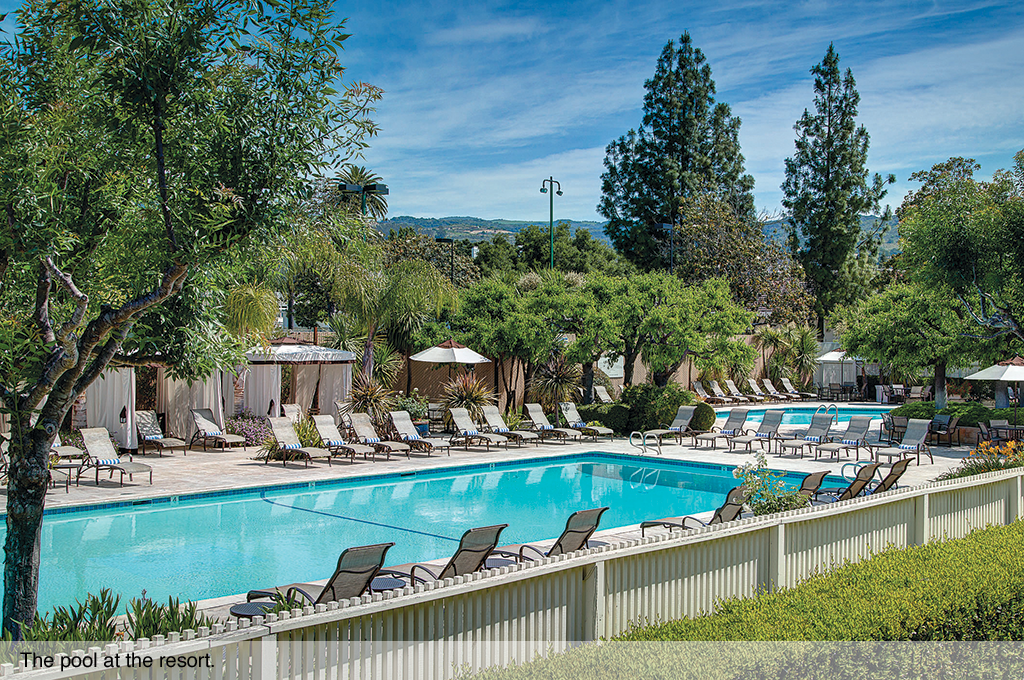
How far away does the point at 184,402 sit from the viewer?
733 inches

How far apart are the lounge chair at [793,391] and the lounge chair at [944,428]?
50.4ft

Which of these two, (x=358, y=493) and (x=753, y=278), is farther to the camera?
(x=753, y=278)

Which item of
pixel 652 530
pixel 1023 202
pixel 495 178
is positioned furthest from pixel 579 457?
pixel 495 178

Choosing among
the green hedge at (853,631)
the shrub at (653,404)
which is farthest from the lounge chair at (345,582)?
the shrub at (653,404)

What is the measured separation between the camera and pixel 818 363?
36375 millimetres

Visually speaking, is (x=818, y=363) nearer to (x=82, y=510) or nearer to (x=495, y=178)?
(x=495, y=178)

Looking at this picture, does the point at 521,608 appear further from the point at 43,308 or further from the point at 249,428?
the point at 249,428

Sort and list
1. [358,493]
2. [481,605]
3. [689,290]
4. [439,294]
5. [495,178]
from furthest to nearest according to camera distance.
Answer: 1. [495,178]
2. [439,294]
3. [689,290]
4. [358,493]
5. [481,605]

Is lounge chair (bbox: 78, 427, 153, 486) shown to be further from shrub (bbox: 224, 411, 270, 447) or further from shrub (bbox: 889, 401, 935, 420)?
shrub (bbox: 889, 401, 935, 420)

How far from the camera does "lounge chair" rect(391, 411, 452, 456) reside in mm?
17500

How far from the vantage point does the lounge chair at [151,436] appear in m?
17.0

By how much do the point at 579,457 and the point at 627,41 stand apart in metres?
12.7

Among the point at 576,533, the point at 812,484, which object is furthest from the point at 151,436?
the point at 812,484

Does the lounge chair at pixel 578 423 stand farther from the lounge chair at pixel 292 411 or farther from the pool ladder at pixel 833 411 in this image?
the lounge chair at pixel 292 411
